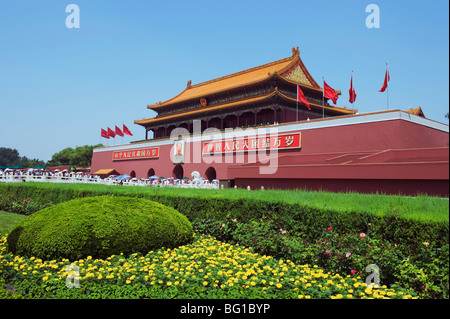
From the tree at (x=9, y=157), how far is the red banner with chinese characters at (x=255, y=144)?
74.5 m

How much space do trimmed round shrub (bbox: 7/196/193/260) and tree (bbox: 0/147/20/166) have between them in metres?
87.9

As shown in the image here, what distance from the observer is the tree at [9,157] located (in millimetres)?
80812

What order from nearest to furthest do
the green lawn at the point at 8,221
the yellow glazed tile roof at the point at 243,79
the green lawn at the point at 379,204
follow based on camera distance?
the green lawn at the point at 379,204, the green lawn at the point at 8,221, the yellow glazed tile roof at the point at 243,79

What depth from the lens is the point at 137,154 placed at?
30.7 m

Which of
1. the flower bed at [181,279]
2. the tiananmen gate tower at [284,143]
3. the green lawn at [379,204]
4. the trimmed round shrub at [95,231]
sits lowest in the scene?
the flower bed at [181,279]

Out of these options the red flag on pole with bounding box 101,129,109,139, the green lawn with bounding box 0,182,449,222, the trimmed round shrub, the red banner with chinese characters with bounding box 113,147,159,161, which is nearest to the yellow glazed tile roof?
the red flag on pole with bounding box 101,129,109,139

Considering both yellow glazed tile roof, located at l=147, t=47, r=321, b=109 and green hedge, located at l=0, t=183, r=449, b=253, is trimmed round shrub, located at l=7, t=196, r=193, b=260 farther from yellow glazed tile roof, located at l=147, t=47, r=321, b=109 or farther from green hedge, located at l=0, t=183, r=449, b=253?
yellow glazed tile roof, located at l=147, t=47, r=321, b=109

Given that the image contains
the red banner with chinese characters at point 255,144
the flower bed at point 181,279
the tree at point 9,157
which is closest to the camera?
the flower bed at point 181,279

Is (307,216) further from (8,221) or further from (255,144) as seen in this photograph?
(255,144)

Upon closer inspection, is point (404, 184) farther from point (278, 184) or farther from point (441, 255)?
point (278, 184)

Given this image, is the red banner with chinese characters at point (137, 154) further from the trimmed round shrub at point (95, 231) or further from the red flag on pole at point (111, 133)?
the trimmed round shrub at point (95, 231)

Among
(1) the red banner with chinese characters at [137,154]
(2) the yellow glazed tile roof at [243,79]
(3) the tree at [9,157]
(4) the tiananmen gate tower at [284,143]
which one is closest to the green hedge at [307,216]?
(4) the tiananmen gate tower at [284,143]
